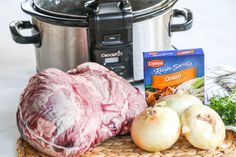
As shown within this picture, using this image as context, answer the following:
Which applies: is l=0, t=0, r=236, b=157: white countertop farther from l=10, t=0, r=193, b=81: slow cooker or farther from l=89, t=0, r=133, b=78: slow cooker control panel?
l=89, t=0, r=133, b=78: slow cooker control panel

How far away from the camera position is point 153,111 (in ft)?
3.02

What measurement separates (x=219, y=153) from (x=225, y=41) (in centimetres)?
56

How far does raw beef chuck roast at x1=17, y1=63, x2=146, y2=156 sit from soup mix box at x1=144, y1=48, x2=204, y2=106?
7cm

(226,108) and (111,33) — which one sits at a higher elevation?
(111,33)

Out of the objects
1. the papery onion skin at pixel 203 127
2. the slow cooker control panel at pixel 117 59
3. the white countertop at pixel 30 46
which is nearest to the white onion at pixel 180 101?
the papery onion skin at pixel 203 127

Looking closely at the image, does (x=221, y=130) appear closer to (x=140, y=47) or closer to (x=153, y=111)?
(x=153, y=111)

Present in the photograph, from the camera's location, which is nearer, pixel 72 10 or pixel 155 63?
pixel 155 63

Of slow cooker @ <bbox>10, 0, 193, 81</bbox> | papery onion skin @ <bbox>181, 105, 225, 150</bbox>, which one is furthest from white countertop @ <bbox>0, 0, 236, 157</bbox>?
papery onion skin @ <bbox>181, 105, 225, 150</bbox>

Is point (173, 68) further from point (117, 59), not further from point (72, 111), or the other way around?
point (72, 111)

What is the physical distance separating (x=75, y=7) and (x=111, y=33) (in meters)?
0.13

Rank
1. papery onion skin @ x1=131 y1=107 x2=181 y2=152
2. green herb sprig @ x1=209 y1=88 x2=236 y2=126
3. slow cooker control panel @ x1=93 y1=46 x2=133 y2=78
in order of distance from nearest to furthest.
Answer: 1. papery onion skin @ x1=131 y1=107 x2=181 y2=152
2. green herb sprig @ x1=209 y1=88 x2=236 y2=126
3. slow cooker control panel @ x1=93 y1=46 x2=133 y2=78

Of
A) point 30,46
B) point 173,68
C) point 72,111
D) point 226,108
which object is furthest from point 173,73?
point 30,46

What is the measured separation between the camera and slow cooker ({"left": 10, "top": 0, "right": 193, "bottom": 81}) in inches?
42.5

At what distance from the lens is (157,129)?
2.97 feet
